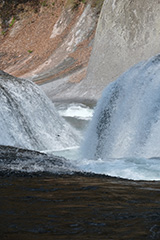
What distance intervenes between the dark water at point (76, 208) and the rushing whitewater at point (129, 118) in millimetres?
4067

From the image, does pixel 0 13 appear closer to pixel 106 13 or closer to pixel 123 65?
pixel 106 13

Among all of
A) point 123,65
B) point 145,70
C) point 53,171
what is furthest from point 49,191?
point 123,65

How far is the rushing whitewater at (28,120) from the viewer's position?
1120 centimetres

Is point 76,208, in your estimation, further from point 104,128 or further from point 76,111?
Answer: point 76,111

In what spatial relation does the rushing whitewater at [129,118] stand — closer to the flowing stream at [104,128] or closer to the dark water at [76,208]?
the flowing stream at [104,128]

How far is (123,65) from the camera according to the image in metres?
28.7

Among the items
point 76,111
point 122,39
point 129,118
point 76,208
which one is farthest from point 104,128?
point 122,39

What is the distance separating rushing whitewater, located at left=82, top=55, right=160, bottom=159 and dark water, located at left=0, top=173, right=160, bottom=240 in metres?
4.07

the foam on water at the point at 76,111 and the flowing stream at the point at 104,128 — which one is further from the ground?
the foam on water at the point at 76,111

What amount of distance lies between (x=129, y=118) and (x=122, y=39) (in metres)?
20.5

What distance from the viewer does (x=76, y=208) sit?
3.38 m

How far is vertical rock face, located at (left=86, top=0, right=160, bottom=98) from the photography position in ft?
91.6

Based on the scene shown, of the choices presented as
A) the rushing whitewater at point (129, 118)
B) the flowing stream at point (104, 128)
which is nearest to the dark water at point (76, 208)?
the flowing stream at point (104, 128)

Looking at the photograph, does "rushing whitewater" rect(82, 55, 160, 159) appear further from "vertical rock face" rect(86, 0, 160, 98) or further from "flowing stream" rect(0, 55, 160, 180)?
"vertical rock face" rect(86, 0, 160, 98)
